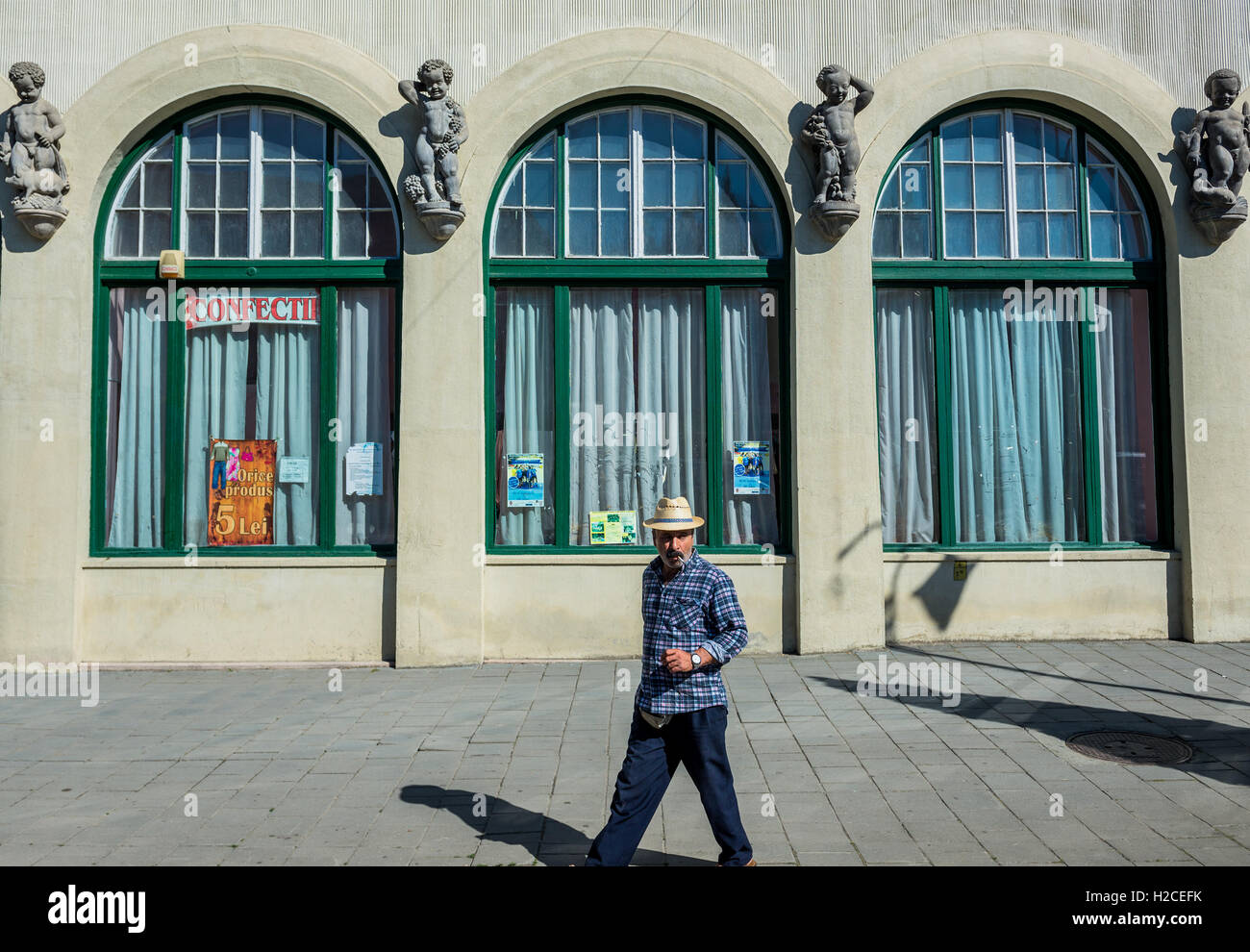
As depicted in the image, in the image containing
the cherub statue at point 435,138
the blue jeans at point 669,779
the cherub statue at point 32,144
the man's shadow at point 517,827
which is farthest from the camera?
the cherub statue at point 435,138

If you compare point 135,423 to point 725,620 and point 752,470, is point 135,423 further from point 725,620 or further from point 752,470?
point 725,620

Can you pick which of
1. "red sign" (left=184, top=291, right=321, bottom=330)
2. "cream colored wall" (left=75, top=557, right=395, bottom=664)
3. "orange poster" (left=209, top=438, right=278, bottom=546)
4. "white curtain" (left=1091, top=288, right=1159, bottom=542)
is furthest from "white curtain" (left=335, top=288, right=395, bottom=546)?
"white curtain" (left=1091, top=288, right=1159, bottom=542)

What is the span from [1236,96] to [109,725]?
39.4 feet

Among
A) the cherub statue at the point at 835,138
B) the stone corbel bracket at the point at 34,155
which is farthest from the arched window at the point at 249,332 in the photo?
the cherub statue at the point at 835,138

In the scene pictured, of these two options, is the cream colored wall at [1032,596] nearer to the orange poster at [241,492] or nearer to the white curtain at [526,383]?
the white curtain at [526,383]

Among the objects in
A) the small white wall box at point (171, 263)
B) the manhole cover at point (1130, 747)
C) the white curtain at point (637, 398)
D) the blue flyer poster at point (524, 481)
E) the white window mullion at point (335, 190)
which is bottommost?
the manhole cover at point (1130, 747)

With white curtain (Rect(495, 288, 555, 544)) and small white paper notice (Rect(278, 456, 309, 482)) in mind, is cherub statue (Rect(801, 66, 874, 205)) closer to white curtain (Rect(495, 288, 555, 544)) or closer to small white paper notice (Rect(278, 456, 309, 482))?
white curtain (Rect(495, 288, 555, 544))

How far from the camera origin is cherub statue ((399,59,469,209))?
382 inches

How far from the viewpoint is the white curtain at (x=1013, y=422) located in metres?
10.5

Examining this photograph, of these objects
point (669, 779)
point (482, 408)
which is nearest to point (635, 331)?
point (482, 408)

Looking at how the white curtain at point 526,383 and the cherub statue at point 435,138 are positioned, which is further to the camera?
the white curtain at point 526,383

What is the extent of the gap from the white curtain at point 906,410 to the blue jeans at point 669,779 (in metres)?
6.27

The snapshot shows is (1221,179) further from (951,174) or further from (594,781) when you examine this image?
(594,781)

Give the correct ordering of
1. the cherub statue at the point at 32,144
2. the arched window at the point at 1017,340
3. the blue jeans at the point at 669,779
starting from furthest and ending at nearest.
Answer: the arched window at the point at 1017,340 < the cherub statue at the point at 32,144 < the blue jeans at the point at 669,779
